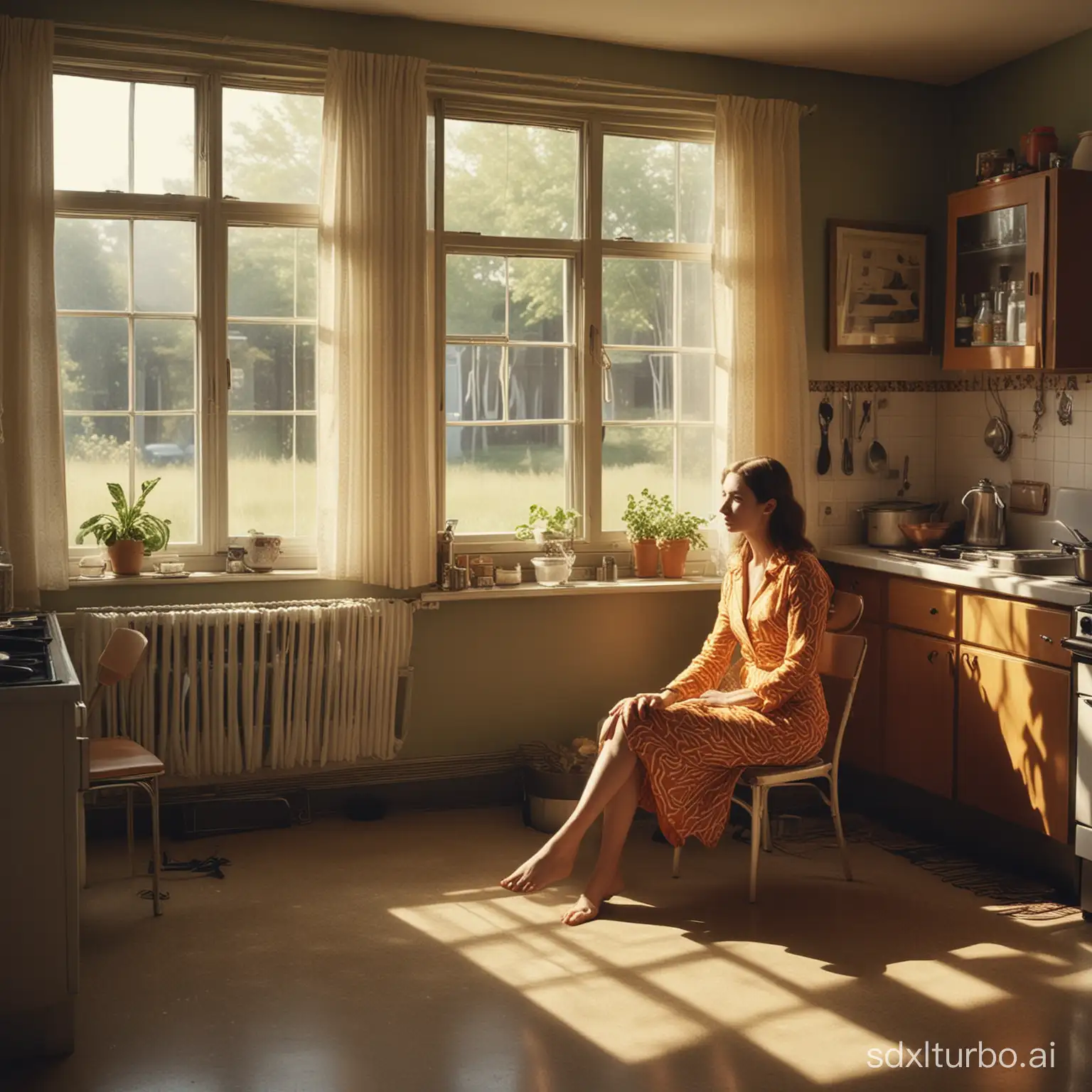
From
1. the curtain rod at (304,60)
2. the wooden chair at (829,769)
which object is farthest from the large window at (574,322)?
the wooden chair at (829,769)

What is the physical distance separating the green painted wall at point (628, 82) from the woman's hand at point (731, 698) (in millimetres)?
964

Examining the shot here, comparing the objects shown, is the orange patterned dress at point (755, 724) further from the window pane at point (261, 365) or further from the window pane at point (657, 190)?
the window pane at point (261, 365)

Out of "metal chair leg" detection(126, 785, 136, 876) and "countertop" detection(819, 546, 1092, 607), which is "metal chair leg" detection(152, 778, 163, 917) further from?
"countertop" detection(819, 546, 1092, 607)

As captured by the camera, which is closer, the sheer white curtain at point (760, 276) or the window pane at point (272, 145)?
the window pane at point (272, 145)

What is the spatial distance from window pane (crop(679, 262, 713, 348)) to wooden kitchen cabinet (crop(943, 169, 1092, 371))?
1.07 metres

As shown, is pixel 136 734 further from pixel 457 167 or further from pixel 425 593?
pixel 457 167

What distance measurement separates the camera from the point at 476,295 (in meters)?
4.88

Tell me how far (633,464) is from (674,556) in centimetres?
41

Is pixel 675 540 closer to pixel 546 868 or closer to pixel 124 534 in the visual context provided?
pixel 546 868

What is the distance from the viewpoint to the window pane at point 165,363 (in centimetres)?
452

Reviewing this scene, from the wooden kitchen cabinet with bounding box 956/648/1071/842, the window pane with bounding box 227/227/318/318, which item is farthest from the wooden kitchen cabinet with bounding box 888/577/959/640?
the window pane with bounding box 227/227/318/318

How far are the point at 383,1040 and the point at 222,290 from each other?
2.70 meters

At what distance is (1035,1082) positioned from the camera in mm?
2812

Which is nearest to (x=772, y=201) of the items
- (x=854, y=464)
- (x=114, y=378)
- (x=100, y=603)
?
(x=854, y=464)
